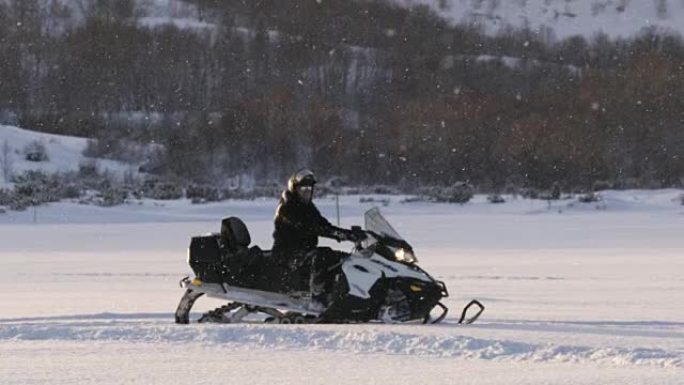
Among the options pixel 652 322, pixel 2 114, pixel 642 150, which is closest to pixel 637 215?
pixel 652 322

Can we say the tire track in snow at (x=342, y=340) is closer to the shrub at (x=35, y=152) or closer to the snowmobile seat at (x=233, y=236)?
the snowmobile seat at (x=233, y=236)

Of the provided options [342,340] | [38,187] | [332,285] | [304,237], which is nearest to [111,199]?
[38,187]

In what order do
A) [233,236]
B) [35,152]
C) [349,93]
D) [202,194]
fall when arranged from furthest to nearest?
1. [349,93]
2. [35,152]
3. [202,194]
4. [233,236]

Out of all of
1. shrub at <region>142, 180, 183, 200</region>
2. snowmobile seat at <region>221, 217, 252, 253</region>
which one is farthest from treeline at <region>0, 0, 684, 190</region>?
snowmobile seat at <region>221, 217, 252, 253</region>

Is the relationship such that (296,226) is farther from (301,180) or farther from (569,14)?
(569,14)

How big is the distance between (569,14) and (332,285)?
2872 inches

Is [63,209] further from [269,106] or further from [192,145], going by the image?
[269,106]

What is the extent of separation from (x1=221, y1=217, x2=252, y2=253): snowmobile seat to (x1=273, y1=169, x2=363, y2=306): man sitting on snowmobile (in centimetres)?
32

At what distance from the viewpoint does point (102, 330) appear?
22.7ft

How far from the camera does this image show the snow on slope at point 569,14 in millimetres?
74375

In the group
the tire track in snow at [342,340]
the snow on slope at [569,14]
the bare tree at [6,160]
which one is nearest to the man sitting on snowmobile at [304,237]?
the tire track in snow at [342,340]

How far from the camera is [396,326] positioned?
7.25 m

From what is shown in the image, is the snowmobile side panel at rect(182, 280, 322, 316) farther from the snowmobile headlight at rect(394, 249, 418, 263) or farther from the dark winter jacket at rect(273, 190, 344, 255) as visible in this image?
the snowmobile headlight at rect(394, 249, 418, 263)

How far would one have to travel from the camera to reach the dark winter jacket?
7.88 m
